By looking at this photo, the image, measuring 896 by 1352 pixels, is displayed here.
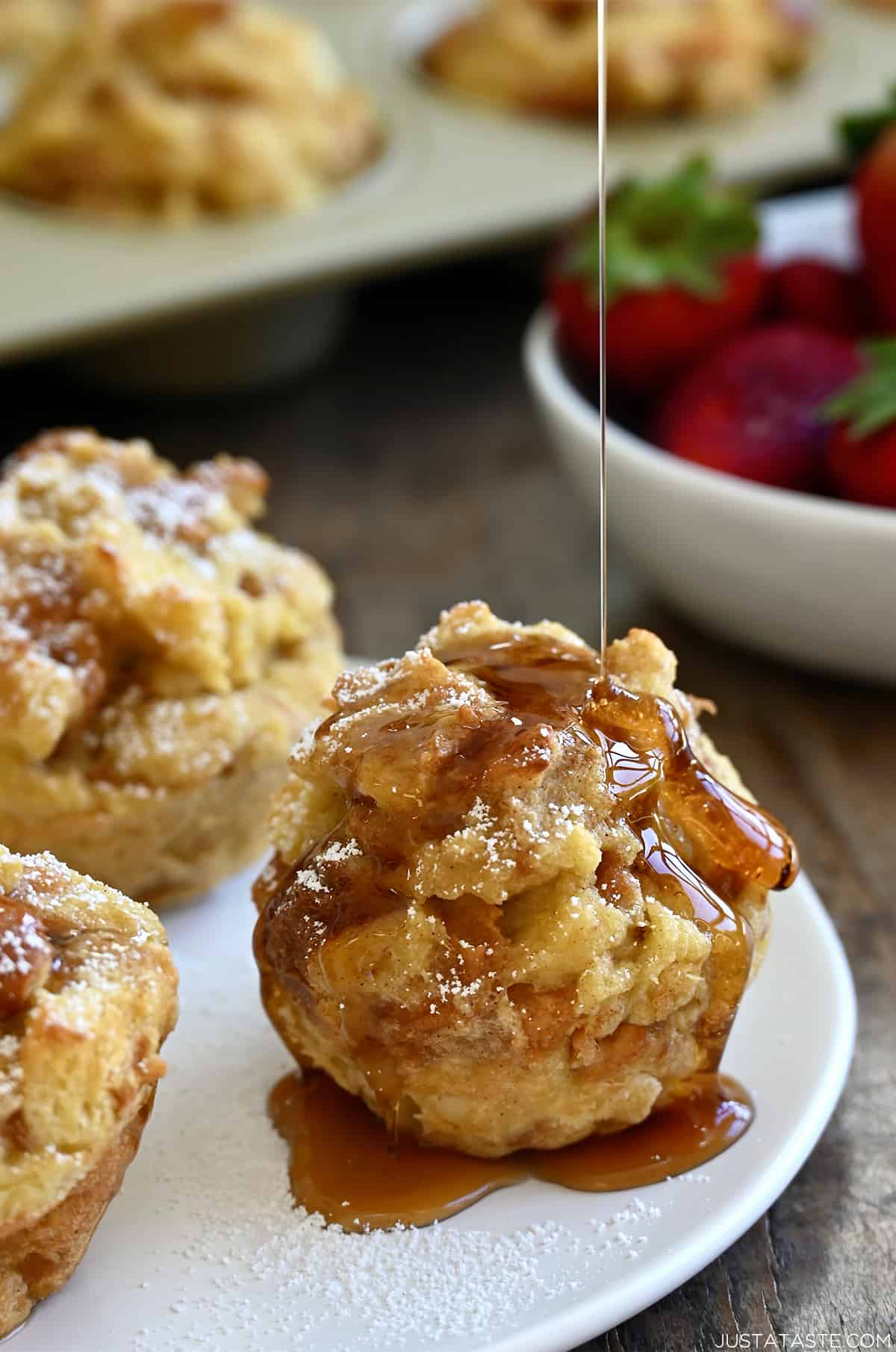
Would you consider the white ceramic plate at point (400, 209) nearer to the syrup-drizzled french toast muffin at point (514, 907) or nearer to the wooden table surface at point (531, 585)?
the wooden table surface at point (531, 585)

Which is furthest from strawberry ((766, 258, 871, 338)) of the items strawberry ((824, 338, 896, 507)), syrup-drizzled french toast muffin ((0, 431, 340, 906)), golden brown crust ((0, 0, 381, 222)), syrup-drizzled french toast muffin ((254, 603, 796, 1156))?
syrup-drizzled french toast muffin ((254, 603, 796, 1156))

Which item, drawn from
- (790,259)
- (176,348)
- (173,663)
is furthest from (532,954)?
(176,348)

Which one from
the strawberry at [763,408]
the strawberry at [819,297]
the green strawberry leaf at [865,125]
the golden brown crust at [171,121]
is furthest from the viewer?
the golden brown crust at [171,121]

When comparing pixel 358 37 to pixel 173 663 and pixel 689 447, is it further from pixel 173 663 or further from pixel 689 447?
pixel 173 663

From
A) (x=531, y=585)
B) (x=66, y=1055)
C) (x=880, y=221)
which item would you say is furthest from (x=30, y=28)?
(x=66, y=1055)

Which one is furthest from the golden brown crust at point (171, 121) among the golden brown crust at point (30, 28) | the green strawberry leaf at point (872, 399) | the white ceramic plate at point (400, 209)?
the green strawberry leaf at point (872, 399)

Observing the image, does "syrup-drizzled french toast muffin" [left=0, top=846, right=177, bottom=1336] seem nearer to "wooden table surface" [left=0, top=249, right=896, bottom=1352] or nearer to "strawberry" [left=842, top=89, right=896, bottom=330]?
"wooden table surface" [left=0, top=249, right=896, bottom=1352]
